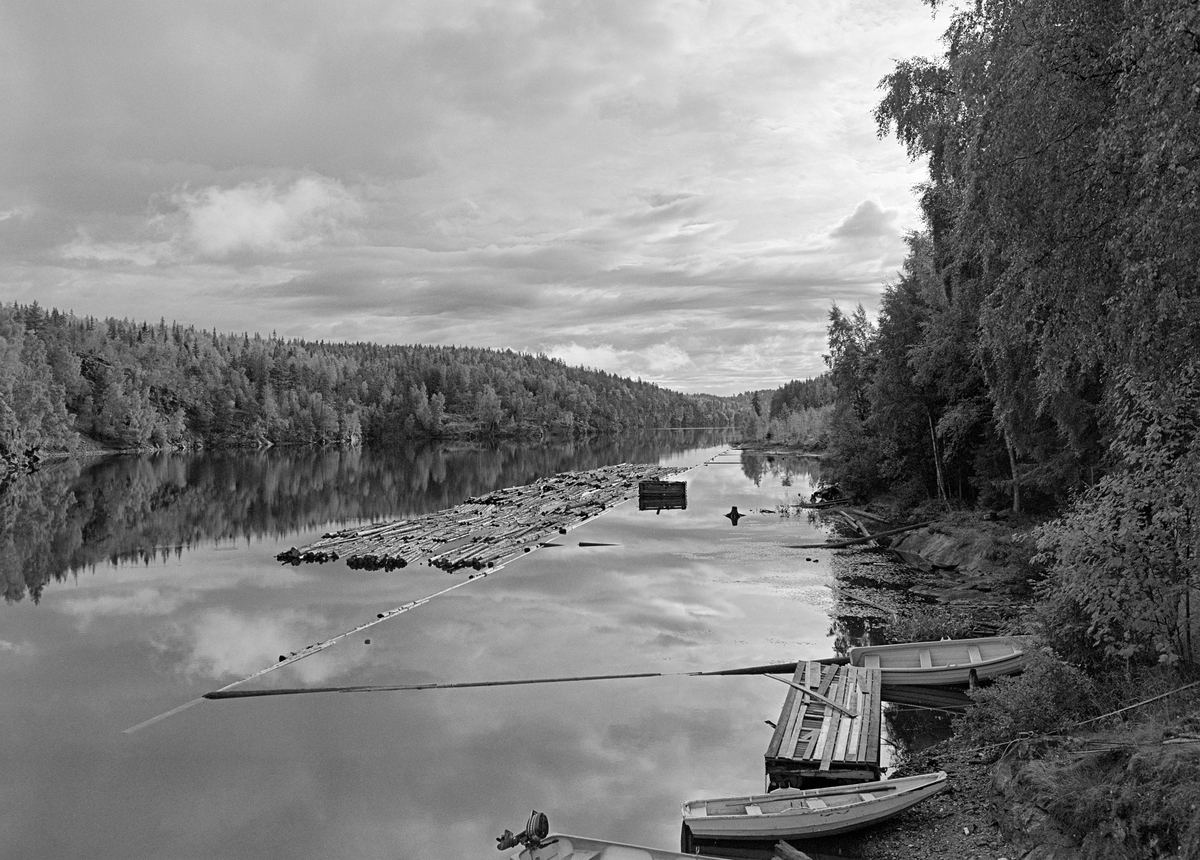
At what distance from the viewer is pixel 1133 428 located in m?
15.2

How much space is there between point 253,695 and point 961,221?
75.0 ft

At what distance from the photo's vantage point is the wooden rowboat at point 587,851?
478 inches

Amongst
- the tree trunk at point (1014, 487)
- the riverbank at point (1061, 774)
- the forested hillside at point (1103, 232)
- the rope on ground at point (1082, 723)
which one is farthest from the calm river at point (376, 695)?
the tree trunk at point (1014, 487)

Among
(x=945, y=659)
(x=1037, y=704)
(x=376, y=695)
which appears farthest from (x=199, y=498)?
(x=1037, y=704)

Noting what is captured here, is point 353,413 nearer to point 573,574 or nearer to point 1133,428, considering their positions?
point 573,574

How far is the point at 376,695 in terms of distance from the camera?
23.3 meters

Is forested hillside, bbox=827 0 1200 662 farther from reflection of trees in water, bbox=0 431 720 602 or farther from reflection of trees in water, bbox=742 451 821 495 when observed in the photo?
reflection of trees in water, bbox=742 451 821 495

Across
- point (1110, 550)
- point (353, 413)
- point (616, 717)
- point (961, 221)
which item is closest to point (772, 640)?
point (616, 717)

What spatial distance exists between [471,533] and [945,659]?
35.8 m

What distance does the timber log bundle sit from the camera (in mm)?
44406

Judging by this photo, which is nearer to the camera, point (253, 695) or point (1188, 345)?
point (1188, 345)

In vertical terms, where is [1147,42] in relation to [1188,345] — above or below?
above

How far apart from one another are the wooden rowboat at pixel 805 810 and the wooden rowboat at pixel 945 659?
732cm

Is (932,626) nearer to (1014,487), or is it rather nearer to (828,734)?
(828,734)
